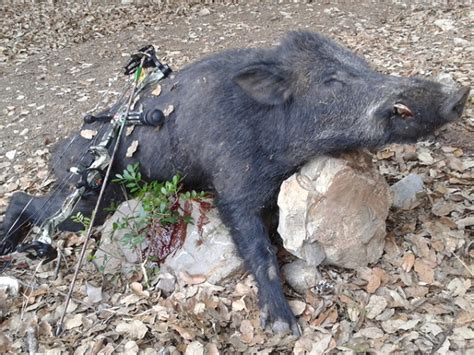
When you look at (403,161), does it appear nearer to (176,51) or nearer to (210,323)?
(210,323)

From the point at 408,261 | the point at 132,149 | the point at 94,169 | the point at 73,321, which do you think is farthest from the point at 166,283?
the point at 408,261

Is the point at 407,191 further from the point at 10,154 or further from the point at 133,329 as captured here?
the point at 10,154

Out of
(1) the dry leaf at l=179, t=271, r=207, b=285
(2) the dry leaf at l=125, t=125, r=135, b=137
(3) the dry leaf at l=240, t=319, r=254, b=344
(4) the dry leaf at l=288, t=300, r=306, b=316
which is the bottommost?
(3) the dry leaf at l=240, t=319, r=254, b=344

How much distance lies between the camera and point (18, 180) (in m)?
5.59

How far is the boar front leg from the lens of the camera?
3391 millimetres

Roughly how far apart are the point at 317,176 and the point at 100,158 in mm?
1589

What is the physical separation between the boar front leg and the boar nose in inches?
55.2

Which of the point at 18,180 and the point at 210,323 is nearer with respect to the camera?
the point at 210,323

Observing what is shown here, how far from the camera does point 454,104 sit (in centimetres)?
318

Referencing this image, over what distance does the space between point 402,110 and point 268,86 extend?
91 centimetres

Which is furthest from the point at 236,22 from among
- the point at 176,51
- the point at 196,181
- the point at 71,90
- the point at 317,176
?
the point at 317,176

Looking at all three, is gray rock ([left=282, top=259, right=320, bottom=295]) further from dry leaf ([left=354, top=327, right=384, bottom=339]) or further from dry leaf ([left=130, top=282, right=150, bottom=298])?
dry leaf ([left=130, top=282, right=150, bottom=298])

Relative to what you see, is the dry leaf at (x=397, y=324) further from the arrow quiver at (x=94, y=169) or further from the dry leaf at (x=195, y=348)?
the arrow quiver at (x=94, y=169)

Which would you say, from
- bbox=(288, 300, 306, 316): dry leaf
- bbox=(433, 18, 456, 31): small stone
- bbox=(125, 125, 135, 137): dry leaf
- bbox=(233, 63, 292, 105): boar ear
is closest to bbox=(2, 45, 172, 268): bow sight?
bbox=(125, 125, 135, 137): dry leaf
